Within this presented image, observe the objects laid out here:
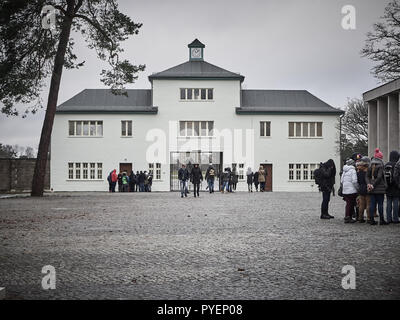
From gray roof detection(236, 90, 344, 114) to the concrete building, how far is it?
1167 centimetres

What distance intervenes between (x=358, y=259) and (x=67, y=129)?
1577 inches

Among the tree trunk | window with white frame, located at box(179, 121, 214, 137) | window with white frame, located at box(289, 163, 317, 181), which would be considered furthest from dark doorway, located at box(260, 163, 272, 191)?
the tree trunk

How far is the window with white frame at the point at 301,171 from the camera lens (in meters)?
45.8

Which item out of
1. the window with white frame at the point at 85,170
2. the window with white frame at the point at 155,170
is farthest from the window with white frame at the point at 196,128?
the window with white frame at the point at 85,170

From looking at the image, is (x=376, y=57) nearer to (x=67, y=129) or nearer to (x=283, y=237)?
(x=67, y=129)

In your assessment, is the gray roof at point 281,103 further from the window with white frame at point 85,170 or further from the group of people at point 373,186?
the group of people at point 373,186

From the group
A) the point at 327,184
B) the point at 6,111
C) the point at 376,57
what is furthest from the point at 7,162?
the point at 327,184

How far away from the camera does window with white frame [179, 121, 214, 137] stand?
149 ft

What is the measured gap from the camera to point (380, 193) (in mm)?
13562

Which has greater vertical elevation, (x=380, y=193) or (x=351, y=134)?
(x=351, y=134)

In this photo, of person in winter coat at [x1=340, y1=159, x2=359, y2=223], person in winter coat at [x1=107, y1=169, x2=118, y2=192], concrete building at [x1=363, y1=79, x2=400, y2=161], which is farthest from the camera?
person in winter coat at [x1=107, y1=169, x2=118, y2=192]

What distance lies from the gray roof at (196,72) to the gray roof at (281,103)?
9.41 ft

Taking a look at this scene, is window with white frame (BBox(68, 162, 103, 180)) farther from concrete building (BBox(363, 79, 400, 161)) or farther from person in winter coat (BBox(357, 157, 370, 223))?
person in winter coat (BBox(357, 157, 370, 223))

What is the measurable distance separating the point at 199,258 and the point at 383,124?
27211mm
